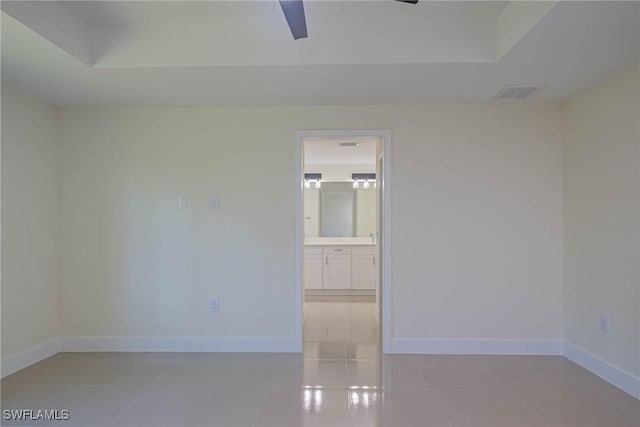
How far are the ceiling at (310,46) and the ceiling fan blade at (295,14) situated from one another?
672 mm

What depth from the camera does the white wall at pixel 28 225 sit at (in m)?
2.74

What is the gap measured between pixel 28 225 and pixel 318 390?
2.81 metres

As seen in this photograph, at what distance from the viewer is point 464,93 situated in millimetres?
2895

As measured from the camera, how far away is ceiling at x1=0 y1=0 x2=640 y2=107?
208 cm

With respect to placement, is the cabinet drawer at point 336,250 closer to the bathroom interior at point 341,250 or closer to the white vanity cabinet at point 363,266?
the bathroom interior at point 341,250

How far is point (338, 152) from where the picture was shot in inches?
208

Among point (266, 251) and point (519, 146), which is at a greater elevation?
point (519, 146)

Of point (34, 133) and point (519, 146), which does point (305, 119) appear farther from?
point (34, 133)

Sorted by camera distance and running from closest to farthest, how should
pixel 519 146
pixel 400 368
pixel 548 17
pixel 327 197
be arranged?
1. pixel 548 17
2. pixel 400 368
3. pixel 519 146
4. pixel 327 197

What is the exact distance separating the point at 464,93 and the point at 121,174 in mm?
3228

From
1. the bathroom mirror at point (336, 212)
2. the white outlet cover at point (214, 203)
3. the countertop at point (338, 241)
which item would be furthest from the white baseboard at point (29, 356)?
the bathroom mirror at point (336, 212)

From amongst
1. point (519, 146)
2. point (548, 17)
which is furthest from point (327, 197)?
point (548, 17)

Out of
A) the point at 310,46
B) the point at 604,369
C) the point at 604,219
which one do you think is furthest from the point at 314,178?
the point at 604,369

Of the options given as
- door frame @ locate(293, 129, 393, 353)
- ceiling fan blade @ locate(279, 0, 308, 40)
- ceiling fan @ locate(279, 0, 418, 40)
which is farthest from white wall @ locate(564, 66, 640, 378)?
ceiling fan blade @ locate(279, 0, 308, 40)
